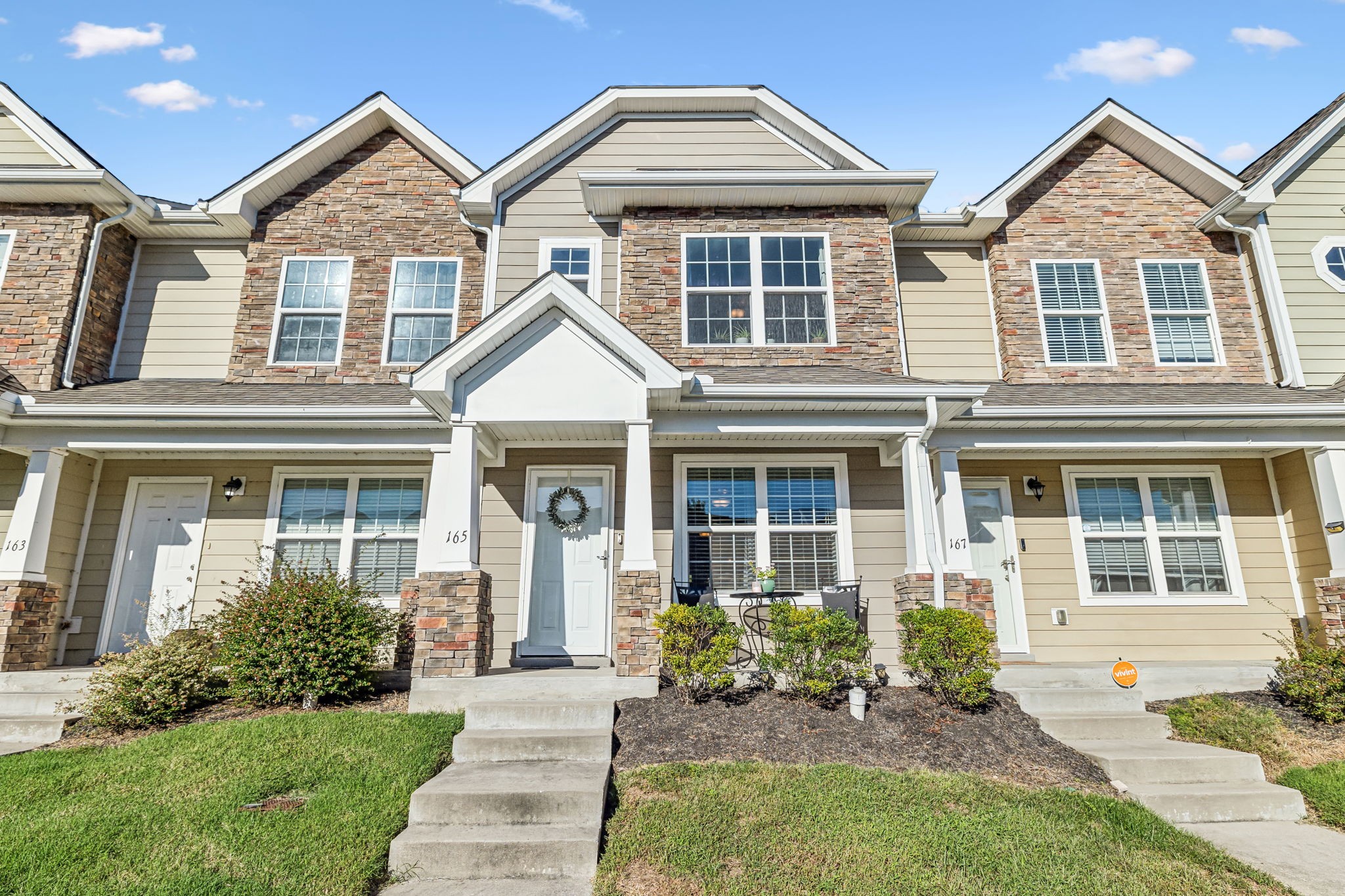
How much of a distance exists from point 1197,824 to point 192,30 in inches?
473

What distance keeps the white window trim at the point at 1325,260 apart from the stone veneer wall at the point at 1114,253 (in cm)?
86

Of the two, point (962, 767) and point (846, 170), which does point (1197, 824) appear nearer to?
point (962, 767)

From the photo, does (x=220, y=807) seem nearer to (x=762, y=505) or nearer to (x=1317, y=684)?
(x=762, y=505)

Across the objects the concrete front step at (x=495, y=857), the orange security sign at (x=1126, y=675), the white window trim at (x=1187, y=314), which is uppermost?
the white window trim at (x=1187, y=314)

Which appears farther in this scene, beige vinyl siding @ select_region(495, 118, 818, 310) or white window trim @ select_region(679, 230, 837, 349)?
beige vinyl siding @ select_region(495, 118, 818, 310)

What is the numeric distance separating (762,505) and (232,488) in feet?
20.7

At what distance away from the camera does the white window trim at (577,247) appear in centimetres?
920

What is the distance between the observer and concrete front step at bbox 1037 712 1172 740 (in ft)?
20.1

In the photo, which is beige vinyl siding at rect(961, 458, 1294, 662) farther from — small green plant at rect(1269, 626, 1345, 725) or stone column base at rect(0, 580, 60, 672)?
stone column base at rect(0, 580, 60, 672)

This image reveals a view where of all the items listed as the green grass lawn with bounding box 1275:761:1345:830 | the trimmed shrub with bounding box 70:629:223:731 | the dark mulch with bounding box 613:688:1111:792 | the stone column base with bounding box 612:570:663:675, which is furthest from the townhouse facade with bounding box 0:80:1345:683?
the green grass lawn with bounding box 1275:761:1345:830

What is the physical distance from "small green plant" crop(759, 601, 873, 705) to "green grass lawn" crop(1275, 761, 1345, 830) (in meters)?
3.07

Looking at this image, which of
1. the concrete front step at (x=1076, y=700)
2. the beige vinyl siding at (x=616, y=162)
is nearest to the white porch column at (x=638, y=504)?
the beige vinyl siding at (x=616, y=162)

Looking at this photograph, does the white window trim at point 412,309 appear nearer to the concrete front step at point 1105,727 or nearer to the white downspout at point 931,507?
the white downspout at point 931,507

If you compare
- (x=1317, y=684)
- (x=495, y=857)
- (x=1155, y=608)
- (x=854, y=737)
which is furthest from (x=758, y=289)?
(x=495, y=857)
